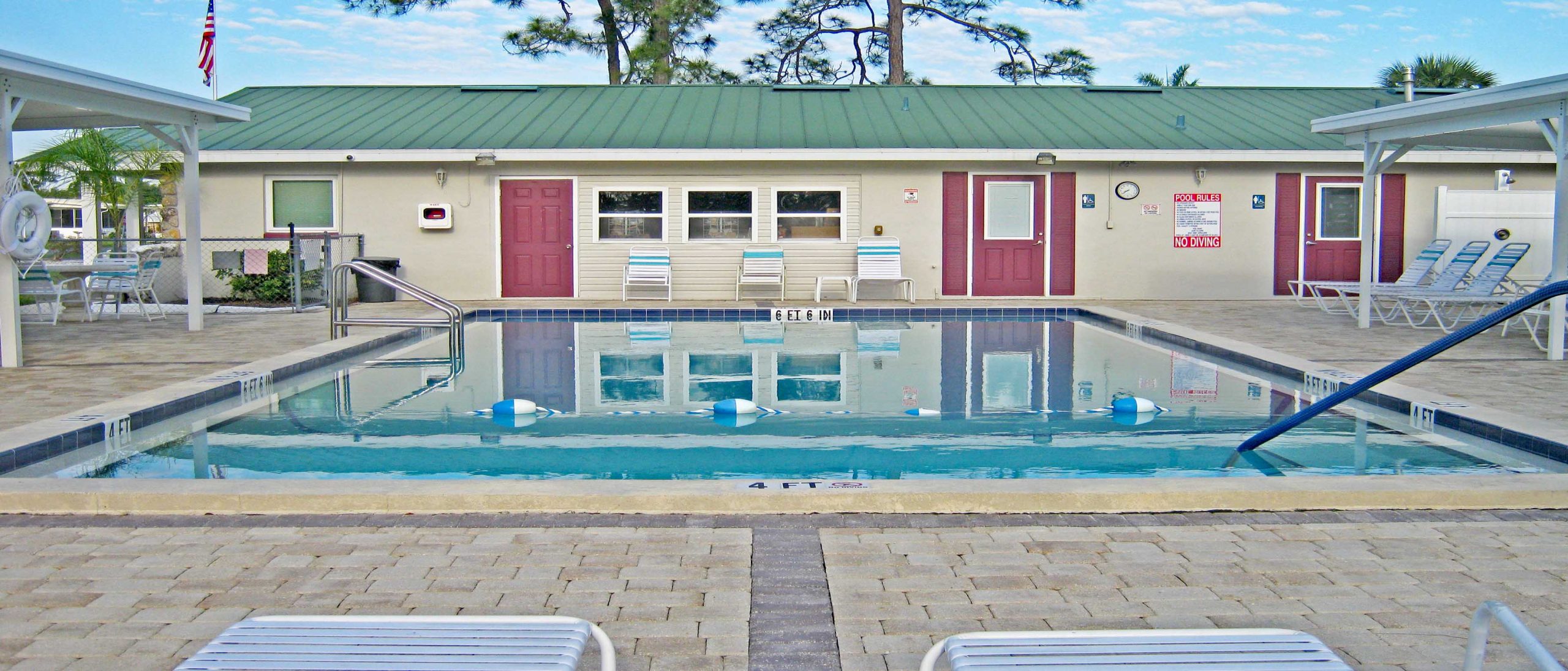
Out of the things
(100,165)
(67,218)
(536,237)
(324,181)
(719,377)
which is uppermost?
(67,218)

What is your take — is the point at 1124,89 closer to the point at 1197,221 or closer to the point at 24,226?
the point at 1197,221

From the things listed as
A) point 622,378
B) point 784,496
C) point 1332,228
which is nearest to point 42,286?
→ point 622,378

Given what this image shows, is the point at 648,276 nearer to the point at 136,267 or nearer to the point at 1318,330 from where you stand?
the point at 136,267

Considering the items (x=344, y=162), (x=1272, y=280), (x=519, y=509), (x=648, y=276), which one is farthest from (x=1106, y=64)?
(x=519, y=509)

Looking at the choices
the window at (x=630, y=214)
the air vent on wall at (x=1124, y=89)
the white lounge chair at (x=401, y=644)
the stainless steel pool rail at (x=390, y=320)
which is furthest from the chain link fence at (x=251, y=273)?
the white lounge chair at (x=401, y=644)

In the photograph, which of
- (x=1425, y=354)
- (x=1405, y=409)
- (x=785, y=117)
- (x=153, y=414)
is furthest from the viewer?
(x=785, y=117)

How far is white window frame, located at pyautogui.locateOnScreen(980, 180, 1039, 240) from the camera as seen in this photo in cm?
1471

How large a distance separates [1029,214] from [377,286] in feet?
27.0

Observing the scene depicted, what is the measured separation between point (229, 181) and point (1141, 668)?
14733mm

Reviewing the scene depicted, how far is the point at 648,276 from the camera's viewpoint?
564 inches

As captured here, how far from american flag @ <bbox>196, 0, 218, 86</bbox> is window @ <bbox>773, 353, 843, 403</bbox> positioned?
38.1 ft

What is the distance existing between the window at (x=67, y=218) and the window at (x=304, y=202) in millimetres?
19126

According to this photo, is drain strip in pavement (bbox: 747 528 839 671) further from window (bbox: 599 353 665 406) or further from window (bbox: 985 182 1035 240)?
window (bbox: 985 182 1035 240)

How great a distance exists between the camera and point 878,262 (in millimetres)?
14281
